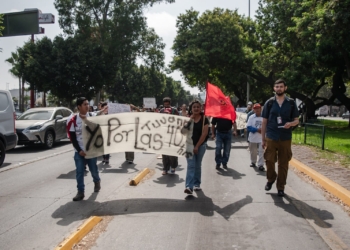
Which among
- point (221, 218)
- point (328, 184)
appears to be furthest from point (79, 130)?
point (328, 184)

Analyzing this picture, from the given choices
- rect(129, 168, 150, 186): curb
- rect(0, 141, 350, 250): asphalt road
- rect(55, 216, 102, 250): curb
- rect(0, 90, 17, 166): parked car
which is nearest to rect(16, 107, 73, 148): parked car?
rect(0, 90, 17, 166): parked car

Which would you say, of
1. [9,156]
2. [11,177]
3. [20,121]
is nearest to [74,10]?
[20,121]

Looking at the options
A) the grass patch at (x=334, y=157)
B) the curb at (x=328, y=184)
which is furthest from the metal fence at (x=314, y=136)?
the curb at (x=328, y=184)

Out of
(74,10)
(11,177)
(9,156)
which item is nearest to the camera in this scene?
(11,177)

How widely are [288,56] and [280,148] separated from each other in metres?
26.2

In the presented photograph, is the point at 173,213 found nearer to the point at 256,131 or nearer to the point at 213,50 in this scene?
the point at 256,131

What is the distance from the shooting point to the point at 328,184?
25.2 ft

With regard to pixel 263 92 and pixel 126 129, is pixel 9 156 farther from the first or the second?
pixel 263 92

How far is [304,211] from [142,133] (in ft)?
10.2

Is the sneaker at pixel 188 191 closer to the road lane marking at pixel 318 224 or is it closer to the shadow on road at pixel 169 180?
the shadow on road at pixel 169 180

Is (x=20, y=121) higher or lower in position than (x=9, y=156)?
higher

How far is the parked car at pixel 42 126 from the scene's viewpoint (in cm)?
1438

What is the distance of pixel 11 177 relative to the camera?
9.13m

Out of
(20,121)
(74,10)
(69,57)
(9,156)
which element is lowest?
(9,156)
